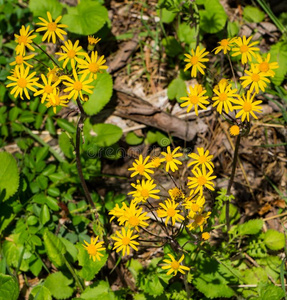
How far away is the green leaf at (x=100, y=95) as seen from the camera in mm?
5164

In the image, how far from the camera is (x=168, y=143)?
5.20 m

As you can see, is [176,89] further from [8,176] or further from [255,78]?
[8,176]

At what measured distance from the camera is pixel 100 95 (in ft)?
17.0

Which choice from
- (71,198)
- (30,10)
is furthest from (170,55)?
(71,198)

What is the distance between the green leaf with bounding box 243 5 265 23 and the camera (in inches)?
229

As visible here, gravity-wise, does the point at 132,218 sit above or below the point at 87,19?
below

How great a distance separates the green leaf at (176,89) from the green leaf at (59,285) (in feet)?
8.62

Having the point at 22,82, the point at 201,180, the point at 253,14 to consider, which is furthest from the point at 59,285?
the point at 253,14

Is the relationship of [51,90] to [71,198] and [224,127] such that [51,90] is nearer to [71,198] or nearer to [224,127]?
[71,198]

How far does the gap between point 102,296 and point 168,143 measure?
2.00m

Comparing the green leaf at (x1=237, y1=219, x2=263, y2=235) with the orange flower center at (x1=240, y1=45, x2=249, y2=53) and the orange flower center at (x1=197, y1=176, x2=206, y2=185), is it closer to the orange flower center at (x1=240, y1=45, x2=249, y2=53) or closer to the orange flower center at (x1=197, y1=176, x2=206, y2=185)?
the orange flower center at (x1=197, y1=176, x2=206, y2=185)

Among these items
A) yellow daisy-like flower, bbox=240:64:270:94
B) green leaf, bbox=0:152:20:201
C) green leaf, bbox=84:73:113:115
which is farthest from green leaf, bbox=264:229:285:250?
green leaf, bbox=0:152:20:201

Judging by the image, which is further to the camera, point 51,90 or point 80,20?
point 80,20

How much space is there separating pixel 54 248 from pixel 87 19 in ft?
9.51
